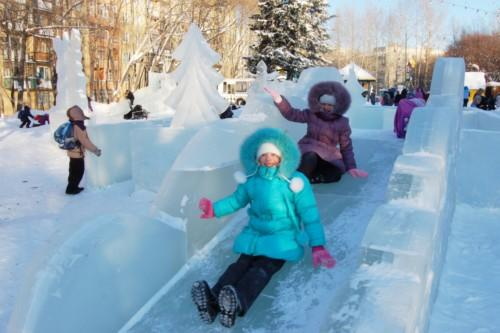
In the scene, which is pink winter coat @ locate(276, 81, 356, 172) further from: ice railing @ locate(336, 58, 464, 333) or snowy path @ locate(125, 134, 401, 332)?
ice railing @ locate(336, 58, 464, 333)

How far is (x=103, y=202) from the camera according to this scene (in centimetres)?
698

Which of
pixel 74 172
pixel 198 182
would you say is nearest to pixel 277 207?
pixel 198 182

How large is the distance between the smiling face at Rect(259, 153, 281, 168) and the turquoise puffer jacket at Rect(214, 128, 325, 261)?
0.09 ft


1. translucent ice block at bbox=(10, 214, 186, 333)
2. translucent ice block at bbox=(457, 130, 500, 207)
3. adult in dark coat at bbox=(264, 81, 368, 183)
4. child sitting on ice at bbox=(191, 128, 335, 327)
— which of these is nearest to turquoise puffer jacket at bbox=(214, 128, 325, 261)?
child sitting on ice at bbox=(191, 128, 335, 327)

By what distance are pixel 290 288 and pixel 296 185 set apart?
2.26ft

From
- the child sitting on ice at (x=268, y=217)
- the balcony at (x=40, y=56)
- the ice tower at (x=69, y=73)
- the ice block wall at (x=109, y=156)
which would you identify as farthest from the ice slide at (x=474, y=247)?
the balcony at (x=40, y=56)

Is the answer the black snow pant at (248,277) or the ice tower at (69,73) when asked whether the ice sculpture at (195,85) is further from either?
the ice tower at (69,73)

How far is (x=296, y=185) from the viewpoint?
307 cm

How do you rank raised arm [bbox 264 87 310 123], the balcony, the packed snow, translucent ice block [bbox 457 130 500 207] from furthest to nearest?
the balcony
translucent ice block [bbox 457 130 500 207]
raised arm [bbox 264 87 310 123]
the packed snow

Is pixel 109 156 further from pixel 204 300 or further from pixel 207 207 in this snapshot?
pixel 204 300

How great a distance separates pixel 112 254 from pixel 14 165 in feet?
27.6

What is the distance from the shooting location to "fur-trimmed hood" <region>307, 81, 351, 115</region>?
15.4ft

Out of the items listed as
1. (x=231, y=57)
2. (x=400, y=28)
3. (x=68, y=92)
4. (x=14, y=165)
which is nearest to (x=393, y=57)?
(x=400, y=28)

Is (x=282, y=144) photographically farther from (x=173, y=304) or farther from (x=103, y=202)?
(x=103, y=202)
